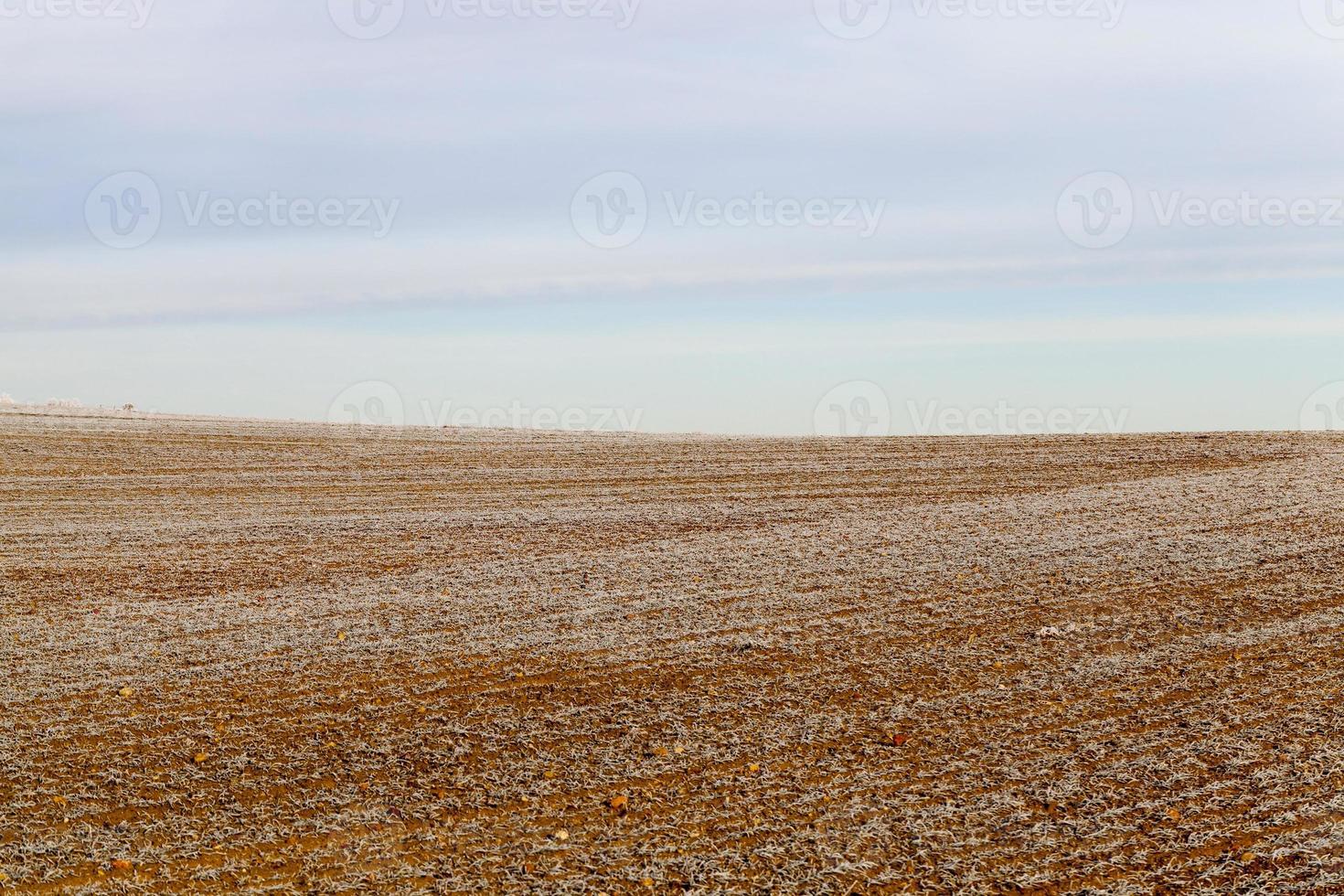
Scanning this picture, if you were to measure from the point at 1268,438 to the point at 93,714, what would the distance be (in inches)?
1055

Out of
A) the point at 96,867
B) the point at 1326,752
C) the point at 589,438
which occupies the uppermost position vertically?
the point at 589,438

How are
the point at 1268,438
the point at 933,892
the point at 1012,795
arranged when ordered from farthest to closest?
the point at 1268,438, the point at 1012,795, the point at 933,892

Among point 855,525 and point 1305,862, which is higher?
point 855,525

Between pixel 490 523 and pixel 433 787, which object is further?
pixel 490 523

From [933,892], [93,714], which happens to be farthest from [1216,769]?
[93,714]

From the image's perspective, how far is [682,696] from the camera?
379 inches

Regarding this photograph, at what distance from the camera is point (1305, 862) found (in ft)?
21.8

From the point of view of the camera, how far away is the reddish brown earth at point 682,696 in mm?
6863

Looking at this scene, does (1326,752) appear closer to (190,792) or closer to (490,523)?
(190,792)

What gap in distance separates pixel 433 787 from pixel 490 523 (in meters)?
10.7

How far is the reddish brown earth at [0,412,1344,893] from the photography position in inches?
270

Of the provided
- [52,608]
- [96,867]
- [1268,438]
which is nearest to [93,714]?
[96,867]

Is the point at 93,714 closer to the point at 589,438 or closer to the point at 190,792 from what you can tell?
the point at 190,792

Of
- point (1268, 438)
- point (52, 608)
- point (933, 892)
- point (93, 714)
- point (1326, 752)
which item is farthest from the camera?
point (1268, 438)
